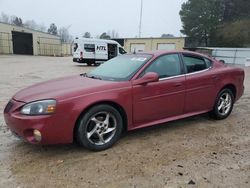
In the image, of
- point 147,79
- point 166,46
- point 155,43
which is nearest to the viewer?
point 147,79

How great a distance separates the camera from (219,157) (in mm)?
3652

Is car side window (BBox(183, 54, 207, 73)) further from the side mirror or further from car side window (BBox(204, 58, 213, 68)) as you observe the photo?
the side mirror

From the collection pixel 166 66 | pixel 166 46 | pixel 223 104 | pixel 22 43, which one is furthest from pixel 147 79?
pixel 22 43

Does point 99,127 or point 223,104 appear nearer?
point 99,127

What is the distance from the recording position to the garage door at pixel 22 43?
4462 centimetres

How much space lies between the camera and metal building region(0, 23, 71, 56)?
4231 centimetres

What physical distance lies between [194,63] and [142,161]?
2.38 m

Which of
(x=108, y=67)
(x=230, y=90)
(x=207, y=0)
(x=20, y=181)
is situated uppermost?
(x=207, y=0)

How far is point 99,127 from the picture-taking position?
379 cm

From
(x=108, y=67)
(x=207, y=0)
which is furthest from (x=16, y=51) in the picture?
(x=108, y=67)

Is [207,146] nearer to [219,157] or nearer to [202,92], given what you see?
[219,157]

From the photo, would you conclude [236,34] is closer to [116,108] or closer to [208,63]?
[208,63]

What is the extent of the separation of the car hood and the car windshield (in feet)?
0.85

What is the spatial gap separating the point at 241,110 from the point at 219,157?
299 centimetres
